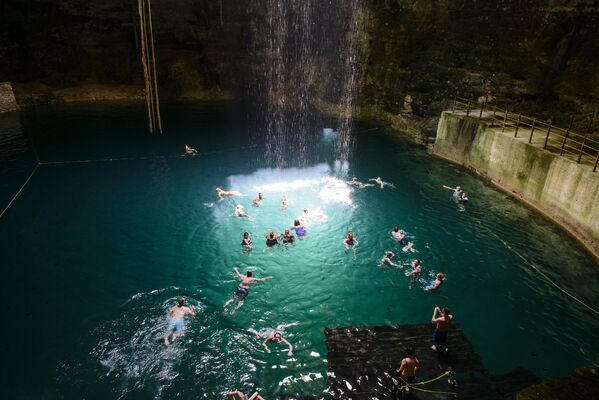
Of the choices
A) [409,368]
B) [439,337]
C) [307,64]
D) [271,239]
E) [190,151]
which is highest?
[307,64]

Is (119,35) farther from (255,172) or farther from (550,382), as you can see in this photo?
(550,382)

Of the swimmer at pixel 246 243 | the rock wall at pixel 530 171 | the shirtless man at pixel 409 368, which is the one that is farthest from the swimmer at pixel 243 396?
the rock wall at pixel 530 171

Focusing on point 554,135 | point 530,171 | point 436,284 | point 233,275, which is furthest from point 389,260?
point 554,135

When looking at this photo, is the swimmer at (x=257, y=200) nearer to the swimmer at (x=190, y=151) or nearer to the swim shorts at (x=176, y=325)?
the swim shorts at (x=176, y=325)

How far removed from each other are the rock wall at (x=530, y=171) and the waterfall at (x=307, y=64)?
385 inches

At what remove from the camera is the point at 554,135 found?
70.2ft

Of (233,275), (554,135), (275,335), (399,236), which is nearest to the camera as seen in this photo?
(275,335)

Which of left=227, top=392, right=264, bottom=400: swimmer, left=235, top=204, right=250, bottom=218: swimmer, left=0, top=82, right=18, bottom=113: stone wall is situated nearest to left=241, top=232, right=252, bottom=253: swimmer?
left=235, top=204, right=250, bottom=218: swimmer

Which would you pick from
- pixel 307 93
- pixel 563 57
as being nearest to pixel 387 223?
pixel 563 57

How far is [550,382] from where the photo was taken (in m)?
8.86

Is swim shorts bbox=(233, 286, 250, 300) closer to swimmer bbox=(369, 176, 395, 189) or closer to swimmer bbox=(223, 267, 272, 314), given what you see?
swimmer bbox=(223, 267, 272, 314)

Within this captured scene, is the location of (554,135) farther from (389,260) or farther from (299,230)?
(299,230)

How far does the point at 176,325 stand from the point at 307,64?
36589 mm

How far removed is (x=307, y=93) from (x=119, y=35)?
→ 23.3m
